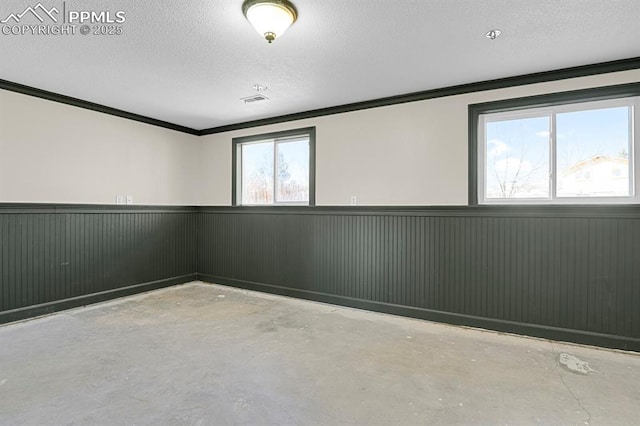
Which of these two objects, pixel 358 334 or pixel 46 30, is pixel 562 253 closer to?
pixel 358 334

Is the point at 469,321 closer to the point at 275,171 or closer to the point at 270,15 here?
the point at 275,171

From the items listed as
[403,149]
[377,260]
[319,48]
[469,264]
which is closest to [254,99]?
[319,48]

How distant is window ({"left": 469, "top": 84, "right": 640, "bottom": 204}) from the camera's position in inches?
123

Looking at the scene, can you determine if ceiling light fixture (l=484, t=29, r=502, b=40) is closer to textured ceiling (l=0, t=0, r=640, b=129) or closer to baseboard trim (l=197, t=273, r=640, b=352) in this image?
textured ceiling (l=0, t=0, r=640, b=129)

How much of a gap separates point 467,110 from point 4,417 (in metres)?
4.42

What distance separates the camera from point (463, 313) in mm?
3674

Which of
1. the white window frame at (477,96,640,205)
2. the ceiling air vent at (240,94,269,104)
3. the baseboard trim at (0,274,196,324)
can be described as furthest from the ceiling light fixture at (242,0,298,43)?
the baseboard trim at (0,274,196,324)

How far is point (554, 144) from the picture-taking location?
339 centimetres

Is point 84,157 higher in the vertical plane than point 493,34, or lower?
lower

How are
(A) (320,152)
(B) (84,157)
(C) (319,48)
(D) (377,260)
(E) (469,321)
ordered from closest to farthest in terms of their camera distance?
(C) (319,48), (E) (469,321), (D) (377,260), (B) (84,157), (A) (320,152)

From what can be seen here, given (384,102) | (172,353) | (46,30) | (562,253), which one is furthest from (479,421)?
(46,30)

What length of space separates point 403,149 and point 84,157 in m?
3.91

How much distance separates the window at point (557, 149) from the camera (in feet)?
10.3

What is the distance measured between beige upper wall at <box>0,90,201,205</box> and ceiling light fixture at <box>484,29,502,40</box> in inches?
176
